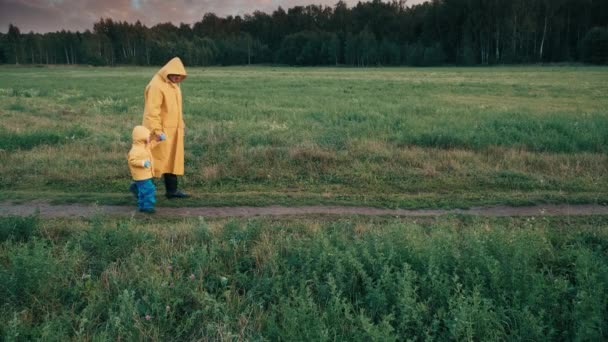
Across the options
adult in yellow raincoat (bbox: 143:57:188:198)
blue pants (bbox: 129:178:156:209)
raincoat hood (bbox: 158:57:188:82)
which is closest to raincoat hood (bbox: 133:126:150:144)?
adult in yellow raincoat (bbox: 143:57:188:198)

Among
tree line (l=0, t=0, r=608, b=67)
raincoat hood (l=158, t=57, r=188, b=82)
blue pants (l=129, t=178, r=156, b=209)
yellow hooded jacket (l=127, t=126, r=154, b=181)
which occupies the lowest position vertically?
blue pants (l=129, t=178, r=156, b=209)

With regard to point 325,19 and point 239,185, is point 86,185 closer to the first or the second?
point 239,185

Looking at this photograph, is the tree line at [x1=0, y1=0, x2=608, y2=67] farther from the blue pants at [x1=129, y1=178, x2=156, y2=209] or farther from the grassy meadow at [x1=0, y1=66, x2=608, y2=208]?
the blue pants at [x1=129, y1=178, x2=156, y2=209]

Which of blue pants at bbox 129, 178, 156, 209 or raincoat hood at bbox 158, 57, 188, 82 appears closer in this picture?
blue pants at bbox 129, 178, 156, 209

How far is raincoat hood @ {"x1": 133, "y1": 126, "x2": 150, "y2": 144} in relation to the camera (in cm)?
764

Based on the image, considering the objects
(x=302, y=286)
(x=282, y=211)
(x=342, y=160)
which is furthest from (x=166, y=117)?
(x=302, y=286)

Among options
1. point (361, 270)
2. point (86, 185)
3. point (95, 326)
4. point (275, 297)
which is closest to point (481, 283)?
point (361, 270)

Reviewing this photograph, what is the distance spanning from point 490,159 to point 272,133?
236 inches

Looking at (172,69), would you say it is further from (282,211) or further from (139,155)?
(282,211)

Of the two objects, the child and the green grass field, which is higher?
the child

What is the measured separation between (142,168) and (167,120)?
1.16 metres

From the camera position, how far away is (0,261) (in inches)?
208

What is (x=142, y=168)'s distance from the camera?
25.3 ft

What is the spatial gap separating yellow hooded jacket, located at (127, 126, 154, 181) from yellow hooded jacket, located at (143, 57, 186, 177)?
1.57 ft
